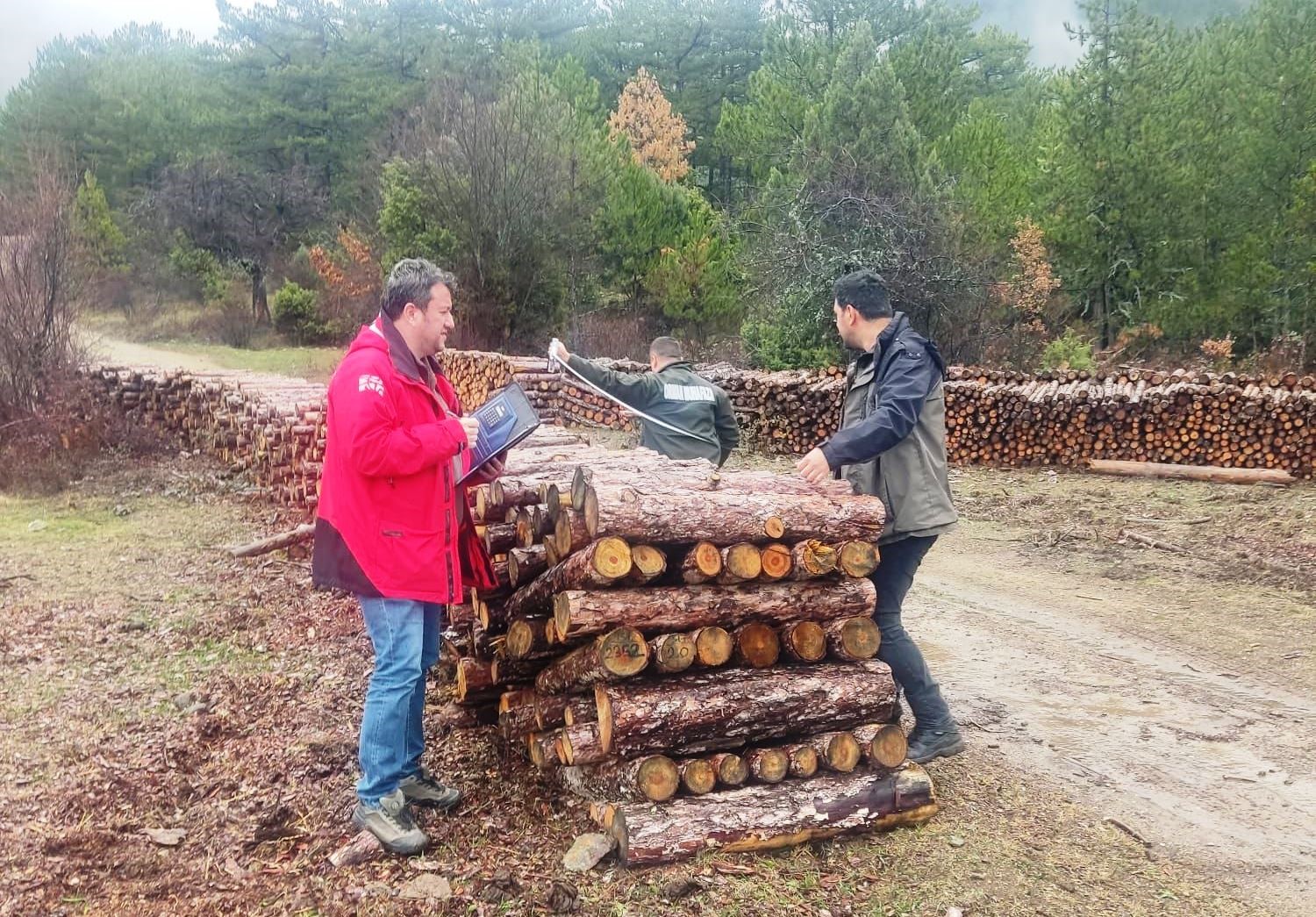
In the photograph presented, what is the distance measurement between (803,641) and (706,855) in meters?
0.95

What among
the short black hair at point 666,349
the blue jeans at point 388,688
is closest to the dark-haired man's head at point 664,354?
the short black hair at point 666,349

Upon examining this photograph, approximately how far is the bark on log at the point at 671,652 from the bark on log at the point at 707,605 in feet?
0.18

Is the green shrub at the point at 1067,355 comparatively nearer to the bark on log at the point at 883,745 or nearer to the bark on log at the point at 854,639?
the bark on log at the point at 854,639

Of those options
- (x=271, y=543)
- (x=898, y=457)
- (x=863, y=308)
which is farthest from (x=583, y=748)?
(x=271, y=543)

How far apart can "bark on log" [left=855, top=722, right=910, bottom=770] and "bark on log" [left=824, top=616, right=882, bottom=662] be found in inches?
12.1

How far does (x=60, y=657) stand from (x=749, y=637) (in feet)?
14.8

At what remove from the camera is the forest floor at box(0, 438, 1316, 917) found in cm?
343

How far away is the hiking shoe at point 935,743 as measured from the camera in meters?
4.36

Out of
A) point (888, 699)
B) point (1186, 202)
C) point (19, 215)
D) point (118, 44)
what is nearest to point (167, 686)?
point (888, 699)

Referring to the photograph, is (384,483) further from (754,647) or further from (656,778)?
(754,647)

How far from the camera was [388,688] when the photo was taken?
360 centimetres

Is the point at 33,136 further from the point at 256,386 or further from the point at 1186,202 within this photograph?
the point at 1186,202

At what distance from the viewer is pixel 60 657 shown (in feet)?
19.2

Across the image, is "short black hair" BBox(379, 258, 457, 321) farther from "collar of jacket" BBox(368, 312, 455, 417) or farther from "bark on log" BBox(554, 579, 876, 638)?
"bark on log" BBox(554, 579, 876, 638)
